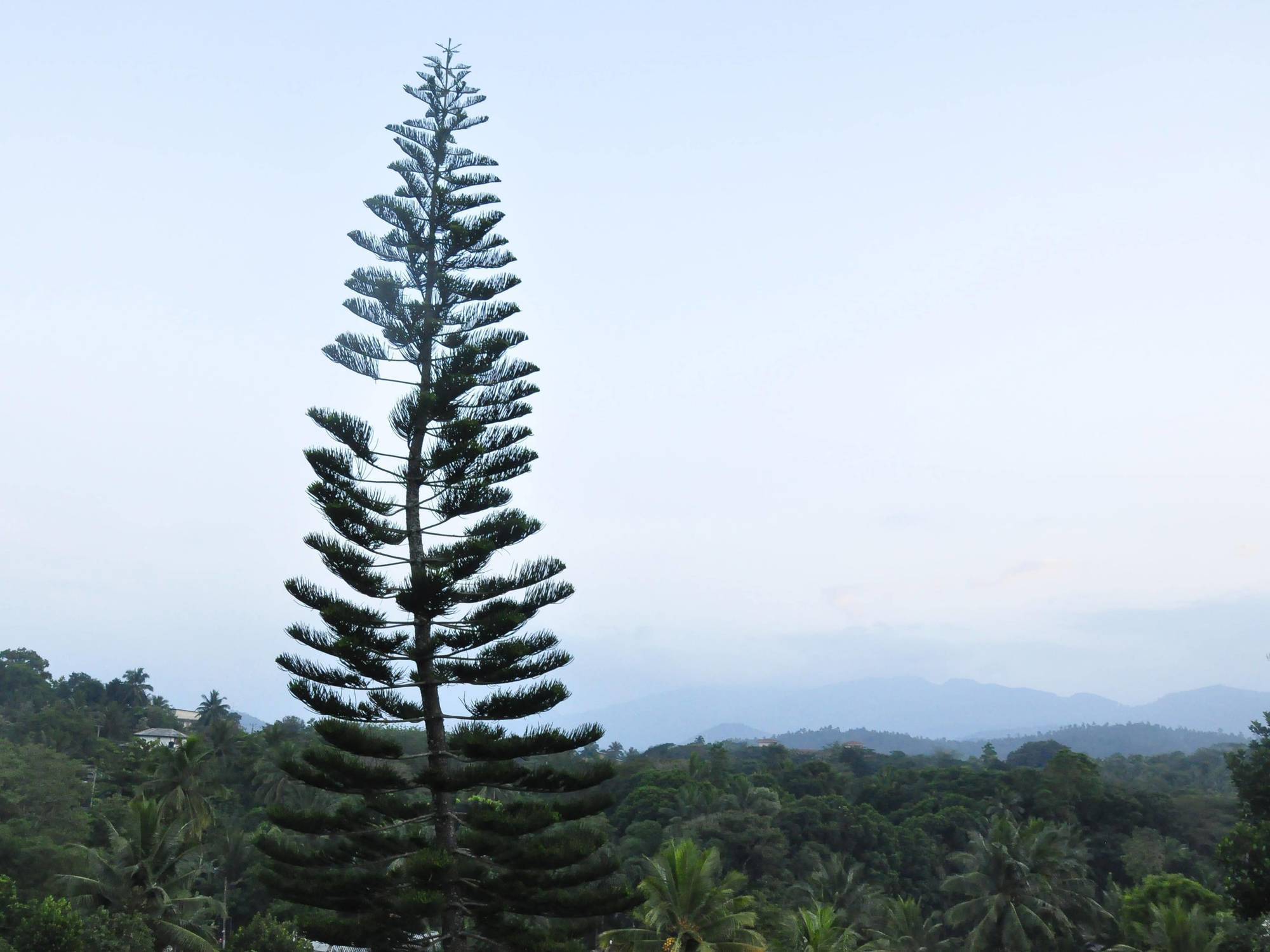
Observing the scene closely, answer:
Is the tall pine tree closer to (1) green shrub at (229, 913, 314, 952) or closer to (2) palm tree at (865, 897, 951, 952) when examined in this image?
(1) green shrub at (229, 913, 314, 952)

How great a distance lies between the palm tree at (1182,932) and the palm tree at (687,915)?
26.0 ft

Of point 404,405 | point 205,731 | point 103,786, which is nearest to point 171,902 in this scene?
point 404,405

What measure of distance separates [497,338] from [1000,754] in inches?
8090

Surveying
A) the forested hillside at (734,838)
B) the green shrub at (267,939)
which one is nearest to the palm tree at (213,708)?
the forested hillside at (734,838)

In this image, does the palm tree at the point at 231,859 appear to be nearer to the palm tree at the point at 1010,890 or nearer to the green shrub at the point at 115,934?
the green shrub at the point at 115,934

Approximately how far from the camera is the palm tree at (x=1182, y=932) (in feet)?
54.0

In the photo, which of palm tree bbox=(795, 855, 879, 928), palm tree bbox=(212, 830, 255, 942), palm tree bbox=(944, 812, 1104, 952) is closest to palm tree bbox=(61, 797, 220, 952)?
palm tree bbox=(212, 830, 255, 942)

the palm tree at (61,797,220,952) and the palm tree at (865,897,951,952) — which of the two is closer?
the palm tree at (61,797,220,952)

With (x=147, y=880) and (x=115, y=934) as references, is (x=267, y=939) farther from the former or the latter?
(x=115, y=934)

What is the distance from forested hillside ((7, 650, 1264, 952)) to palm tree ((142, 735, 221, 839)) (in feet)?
0.17

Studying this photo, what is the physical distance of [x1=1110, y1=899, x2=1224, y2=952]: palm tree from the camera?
54.0 ft

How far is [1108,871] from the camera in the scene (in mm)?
34500

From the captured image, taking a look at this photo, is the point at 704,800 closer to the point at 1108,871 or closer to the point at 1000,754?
the point at 1108,871

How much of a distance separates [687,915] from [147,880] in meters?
9.70
